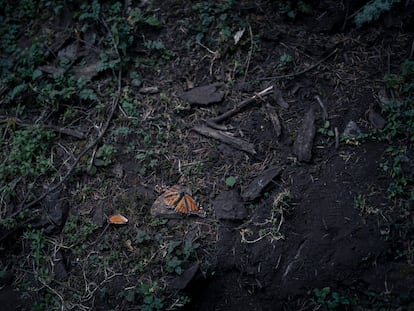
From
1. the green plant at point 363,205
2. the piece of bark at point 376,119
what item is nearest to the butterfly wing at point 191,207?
the green plant at point 363,205

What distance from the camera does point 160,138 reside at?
3.77 m

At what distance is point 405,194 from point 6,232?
298cm

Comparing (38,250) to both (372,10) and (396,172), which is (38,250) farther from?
(372,10)

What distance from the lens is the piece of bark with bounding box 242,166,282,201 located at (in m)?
3.34

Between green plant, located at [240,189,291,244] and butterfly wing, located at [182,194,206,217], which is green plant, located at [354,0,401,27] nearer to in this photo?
green plant, located at [240,189,291,244]

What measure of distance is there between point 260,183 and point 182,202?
60 centimetres

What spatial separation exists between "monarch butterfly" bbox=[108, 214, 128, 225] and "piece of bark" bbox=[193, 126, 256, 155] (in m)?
0.94

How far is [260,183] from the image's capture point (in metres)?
3.37

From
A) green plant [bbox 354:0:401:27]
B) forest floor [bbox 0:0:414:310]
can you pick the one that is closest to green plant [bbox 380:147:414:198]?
forest floor [bbox 0:0:414:310]

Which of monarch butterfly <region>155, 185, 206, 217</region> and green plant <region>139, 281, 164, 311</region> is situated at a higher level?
monarch butterfly <region>155, 185, 206, 217</region>

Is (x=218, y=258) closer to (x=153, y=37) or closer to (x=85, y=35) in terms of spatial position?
(x=153, y=37)

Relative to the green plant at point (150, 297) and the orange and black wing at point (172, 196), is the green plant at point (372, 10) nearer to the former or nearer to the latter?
the orange and black wing at point (172, 196)

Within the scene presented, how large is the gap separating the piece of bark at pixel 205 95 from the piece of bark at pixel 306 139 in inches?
29.8

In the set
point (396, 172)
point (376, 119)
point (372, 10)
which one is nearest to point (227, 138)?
point (376, 119)
